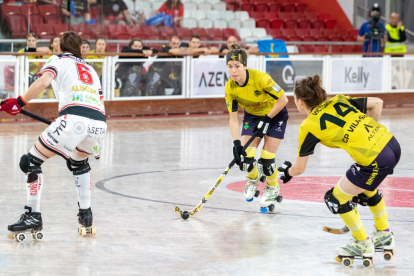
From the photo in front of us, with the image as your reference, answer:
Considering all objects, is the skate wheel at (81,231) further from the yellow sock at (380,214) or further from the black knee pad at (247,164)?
the yellow sock at (380,214)

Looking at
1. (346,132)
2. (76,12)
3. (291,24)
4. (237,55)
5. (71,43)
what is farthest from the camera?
(291,24)

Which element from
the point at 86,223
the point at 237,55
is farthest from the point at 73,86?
the point at 237,55

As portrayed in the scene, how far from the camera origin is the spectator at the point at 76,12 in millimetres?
14469

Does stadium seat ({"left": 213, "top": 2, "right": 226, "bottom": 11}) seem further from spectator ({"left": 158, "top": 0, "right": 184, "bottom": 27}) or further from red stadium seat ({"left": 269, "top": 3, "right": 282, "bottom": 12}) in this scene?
red stadium seat ({"left": 269, "top": 3, "right": 282, "bottom": 12})

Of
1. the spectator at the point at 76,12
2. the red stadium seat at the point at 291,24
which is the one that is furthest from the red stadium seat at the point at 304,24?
the spectator at the point at 76,12

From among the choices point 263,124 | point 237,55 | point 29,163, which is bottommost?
point 29,163

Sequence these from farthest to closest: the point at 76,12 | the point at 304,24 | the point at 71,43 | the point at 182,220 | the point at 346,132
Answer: the point at 304,24 < the point at 76,12 < the point at 182,220 < the point at 71,43 < the point at 346,132

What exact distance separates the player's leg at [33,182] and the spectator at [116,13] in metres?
10.1

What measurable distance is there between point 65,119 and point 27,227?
84 cm

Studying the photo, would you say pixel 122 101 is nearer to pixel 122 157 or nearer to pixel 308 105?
pixel 122 157

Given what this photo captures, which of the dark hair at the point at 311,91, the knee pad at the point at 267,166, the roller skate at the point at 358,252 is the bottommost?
the roller skate at the point at 358,252

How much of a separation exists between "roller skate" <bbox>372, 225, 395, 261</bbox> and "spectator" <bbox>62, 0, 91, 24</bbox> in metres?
10.7

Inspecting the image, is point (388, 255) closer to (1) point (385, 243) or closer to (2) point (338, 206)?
(1) point (385, 243)

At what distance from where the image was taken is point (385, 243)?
494 cm
